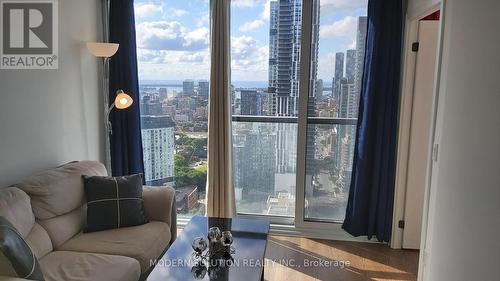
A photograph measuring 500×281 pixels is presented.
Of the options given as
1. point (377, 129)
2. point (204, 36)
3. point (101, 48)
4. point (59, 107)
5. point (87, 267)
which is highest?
point (204, 36)

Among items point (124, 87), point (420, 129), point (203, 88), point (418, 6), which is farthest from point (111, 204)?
point (418, 6)

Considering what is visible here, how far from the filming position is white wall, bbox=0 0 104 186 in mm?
2773

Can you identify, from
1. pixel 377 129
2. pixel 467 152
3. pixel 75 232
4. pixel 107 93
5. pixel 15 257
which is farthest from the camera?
pixel 107 93

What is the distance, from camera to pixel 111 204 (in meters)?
2.82

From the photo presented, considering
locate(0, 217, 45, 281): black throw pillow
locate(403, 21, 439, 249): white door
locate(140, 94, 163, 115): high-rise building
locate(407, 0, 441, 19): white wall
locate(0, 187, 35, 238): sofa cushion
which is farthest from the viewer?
locate(140, 94, 163, 115): high-rise building

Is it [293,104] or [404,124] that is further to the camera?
[293,104]

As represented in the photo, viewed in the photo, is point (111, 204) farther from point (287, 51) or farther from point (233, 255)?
point (287, 51)

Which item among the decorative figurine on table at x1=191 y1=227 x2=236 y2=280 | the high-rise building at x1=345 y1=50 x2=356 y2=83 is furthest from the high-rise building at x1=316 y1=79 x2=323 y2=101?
the decorative figurine on table at x1=191 y1=227 x2=236 y2=280

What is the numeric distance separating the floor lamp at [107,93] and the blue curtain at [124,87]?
6 cm

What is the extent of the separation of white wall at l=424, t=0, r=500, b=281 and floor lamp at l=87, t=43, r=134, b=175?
2555 mm

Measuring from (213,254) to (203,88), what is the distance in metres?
2.05

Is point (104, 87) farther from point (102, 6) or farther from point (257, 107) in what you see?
point (257, 107)

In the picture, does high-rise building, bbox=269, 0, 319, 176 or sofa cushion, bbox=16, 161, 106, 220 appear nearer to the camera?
sofa cushion, bbox=16, 161, 106, 220

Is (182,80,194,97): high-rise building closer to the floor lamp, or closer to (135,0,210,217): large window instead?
(135,0,210,217): large window
